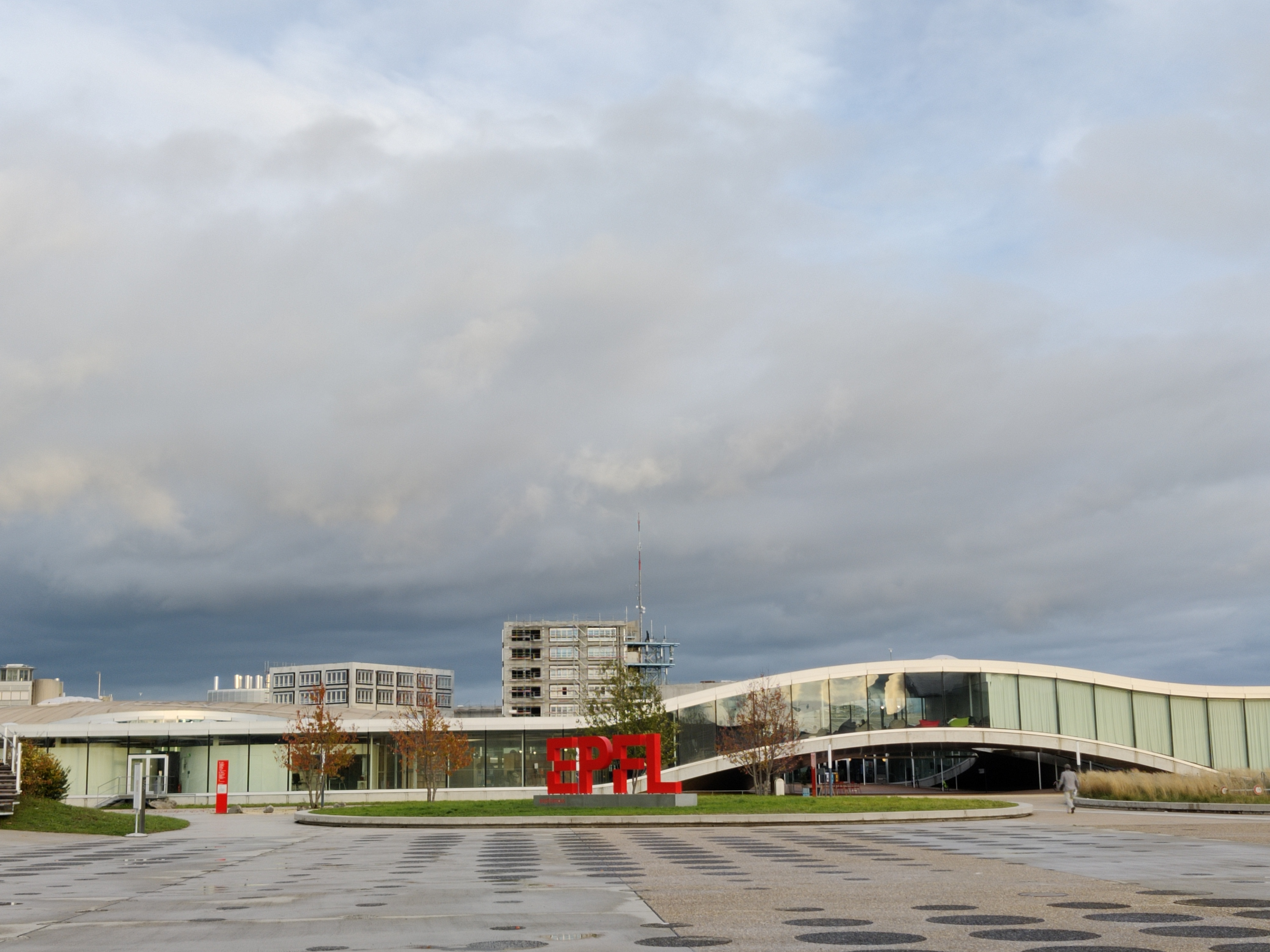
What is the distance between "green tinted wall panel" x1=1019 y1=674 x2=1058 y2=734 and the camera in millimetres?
70000

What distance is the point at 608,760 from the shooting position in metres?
43.3

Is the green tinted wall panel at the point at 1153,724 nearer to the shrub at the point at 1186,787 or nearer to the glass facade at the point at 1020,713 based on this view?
the glass facade at the point at 1020,713

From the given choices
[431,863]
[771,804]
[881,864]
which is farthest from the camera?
[771,804]

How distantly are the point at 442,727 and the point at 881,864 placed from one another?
43792 mm

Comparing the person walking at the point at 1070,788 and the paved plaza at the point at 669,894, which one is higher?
the paved plaza at the point at 669,894

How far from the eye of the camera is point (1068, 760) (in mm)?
72562

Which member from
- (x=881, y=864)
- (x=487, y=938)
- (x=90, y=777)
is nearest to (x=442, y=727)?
(x=90, y=777)

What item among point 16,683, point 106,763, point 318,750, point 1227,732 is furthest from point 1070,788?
point 16,683

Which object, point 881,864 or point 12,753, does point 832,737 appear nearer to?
point 12,753

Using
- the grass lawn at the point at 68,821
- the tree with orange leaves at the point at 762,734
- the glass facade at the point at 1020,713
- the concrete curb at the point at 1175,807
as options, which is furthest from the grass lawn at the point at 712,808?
the glass facade at the point at 1020,713

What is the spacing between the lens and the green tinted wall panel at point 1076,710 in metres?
70.3

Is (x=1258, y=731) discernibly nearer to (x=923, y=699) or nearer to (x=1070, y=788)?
(x=923, y=699)

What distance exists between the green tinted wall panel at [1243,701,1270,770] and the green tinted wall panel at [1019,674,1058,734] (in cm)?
1147

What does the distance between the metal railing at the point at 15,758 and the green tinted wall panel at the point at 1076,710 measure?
54031mm
